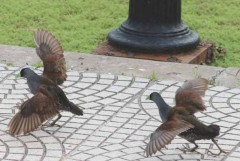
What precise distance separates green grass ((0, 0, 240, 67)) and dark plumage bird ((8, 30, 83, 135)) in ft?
7.41

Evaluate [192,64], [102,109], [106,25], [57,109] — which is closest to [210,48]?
[192,64]

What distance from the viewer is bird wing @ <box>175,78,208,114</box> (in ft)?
20.6

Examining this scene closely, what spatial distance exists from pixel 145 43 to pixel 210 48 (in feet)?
2.80

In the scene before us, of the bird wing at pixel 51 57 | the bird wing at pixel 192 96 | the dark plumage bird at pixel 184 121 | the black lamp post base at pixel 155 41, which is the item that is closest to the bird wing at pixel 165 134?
the dark plumage bird at pixel 184 121

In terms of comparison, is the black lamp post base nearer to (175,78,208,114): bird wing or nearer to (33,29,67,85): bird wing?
(33,29,67,85): bird wing

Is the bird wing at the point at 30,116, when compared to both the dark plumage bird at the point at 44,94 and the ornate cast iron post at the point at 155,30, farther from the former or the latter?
the ornate cast iron post at the point at 155,30

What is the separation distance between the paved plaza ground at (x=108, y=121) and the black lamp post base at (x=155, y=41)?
2.69 ft

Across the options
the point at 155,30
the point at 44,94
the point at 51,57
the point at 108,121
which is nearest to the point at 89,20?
the point at 155,30

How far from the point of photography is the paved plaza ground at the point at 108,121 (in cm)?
626

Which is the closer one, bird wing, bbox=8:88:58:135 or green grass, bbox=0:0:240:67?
bird wing, bbox=8:88:58:135

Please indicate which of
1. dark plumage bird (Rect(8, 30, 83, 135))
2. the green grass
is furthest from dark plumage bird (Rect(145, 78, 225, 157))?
the green grass

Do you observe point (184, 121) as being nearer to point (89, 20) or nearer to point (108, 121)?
point (108, 121)

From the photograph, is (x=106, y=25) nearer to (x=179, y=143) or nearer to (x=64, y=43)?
(x=64, y=43)

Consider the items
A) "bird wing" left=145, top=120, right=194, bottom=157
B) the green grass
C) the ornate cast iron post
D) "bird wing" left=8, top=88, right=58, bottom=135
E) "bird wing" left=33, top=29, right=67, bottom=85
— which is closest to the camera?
"bird wing" left=145, top=120, right=194, bottom=157
